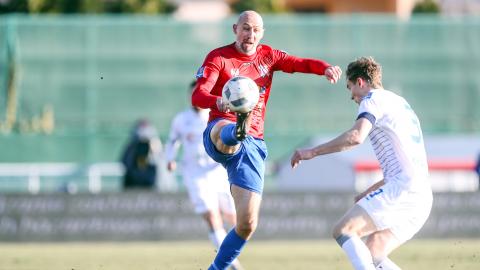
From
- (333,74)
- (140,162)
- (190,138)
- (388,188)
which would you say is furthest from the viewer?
(140,162)

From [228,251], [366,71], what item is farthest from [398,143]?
[228,251]

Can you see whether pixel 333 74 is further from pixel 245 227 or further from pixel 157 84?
pixel 157 84

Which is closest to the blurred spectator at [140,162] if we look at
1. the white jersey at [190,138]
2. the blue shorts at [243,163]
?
the white jersey at [190,138]

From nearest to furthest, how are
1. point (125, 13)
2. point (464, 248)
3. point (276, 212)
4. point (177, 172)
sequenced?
1. point (464, 248)
2. point (276, 212)
3. point (177, 172)
4. point (125, 13)

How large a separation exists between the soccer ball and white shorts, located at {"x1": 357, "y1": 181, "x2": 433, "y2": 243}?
1.13 m

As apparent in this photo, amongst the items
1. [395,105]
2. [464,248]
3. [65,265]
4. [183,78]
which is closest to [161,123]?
[183,78]

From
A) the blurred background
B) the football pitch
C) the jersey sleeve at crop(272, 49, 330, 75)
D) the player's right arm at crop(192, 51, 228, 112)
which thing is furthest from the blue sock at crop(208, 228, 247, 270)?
the blurred background

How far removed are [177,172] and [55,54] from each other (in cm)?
372

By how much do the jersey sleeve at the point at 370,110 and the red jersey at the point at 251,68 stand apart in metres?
1.13

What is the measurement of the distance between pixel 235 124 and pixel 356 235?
4.56 feet

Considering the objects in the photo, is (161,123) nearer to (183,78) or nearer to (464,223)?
(183,78)

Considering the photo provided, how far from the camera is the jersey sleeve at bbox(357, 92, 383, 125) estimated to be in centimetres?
906

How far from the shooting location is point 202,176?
575 inches

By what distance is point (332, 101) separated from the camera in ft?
→ 83.0
